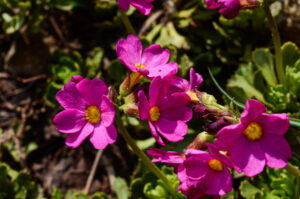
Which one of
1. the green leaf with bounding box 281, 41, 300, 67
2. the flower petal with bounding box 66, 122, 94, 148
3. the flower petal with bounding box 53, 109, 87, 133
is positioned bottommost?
the green leaf with bounding box 281, 41, 300, 67

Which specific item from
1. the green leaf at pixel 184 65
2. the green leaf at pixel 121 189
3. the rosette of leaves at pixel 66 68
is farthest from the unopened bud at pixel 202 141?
the rosette of leaves at pixel 66 68

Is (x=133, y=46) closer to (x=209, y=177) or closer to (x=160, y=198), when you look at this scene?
(x=209, y=177)

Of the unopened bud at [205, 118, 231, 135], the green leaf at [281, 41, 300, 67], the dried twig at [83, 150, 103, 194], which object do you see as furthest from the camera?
the dried twig at [83, 150, 103, 194]

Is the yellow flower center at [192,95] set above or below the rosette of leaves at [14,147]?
above

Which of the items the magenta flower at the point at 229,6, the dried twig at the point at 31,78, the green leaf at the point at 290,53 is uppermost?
→ the magenta flower at the point at 229,6

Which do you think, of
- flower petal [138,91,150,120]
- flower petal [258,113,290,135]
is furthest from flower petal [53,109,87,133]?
flower petal [258,113,290,135]

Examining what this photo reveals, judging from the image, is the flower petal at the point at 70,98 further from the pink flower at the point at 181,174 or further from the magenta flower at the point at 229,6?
the magenta flower at the point at 229,6

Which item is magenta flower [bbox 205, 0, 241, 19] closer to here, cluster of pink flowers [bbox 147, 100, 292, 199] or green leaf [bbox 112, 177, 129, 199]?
cluster of pink flowers [bbox 147, 100, 292, 199]

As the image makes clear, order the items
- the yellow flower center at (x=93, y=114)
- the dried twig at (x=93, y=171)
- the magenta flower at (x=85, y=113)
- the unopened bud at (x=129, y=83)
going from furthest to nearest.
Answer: the dried twig at (x=93, y=171), the unopened bud at (x=129, y=83), the yellow flower center at (x=93, y=114), the magenta flower at (x=85, y=113)

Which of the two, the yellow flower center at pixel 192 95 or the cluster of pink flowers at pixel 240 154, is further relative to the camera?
the yellow flower center at pixel 192 95
